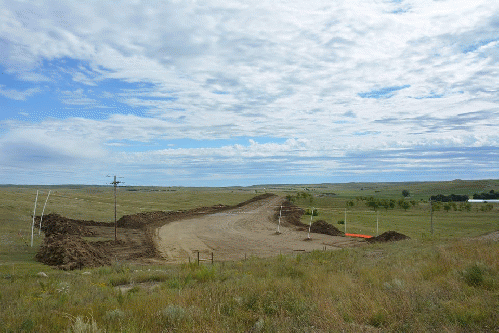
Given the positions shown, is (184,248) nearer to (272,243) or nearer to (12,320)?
(272,243)

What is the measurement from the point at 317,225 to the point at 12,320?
33.6 metres

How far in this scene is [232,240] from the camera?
30844mm

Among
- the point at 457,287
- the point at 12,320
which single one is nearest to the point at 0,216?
the point at 12,320

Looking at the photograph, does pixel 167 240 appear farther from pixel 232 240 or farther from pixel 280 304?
pixel 280 304

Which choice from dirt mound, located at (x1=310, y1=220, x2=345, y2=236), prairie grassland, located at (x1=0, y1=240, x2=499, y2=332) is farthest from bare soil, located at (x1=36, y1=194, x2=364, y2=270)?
prairie grassland, located at (x1=0, y1=240, x2=499, y2=332)

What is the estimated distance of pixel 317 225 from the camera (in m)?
38.9

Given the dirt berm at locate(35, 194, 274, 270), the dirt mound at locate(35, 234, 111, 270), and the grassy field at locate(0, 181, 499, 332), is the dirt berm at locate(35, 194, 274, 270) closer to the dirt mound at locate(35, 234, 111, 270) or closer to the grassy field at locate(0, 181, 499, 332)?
the dirt mound at locate(35, 234, 111, 270)

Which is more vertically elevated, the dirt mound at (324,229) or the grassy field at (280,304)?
the grassy field at (280,304)

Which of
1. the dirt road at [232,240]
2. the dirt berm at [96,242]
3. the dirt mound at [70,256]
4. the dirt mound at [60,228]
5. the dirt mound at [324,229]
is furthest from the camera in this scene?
the dirt mound at [324,229]

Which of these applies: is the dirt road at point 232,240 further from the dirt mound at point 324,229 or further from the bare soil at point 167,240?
the dirt mound at point 324,229

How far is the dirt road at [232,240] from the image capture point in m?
25.4

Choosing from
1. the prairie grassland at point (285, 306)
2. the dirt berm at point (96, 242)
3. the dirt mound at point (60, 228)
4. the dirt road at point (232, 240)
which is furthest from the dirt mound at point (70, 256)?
the dirt mound at point (60, 228)

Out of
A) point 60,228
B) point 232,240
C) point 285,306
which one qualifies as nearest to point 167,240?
point 232,240

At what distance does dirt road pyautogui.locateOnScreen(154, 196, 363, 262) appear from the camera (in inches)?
1001
